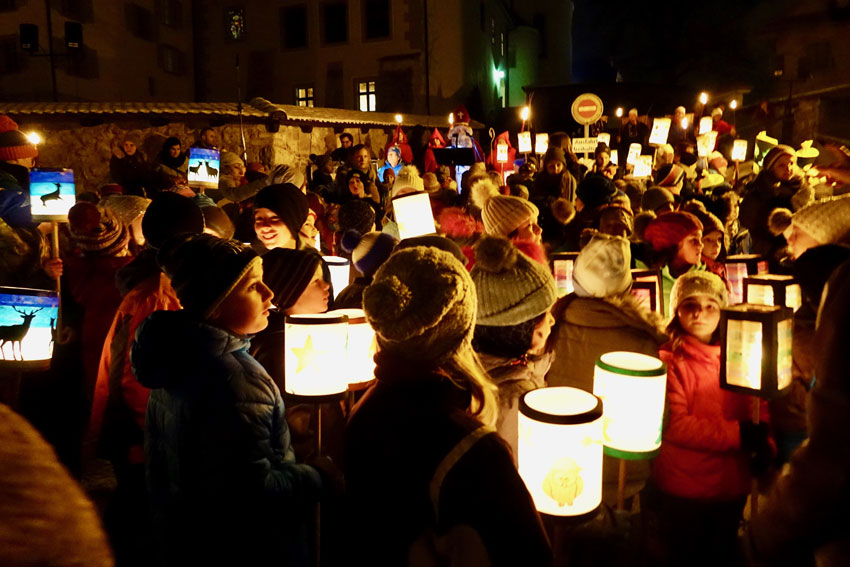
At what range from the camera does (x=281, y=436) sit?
7.78ft

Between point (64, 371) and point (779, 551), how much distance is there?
5019 millimetres

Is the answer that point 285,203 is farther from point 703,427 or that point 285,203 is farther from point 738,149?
point 738,149

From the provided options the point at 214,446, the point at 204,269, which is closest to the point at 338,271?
the point at 204,269

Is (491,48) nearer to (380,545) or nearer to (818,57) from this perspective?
(818,57)

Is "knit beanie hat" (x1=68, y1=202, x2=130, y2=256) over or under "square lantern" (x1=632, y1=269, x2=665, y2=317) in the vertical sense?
over

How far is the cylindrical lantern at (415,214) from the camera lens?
5.05 meters

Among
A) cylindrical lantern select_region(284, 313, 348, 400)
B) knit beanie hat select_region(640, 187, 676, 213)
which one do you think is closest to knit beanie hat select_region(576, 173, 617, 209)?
knit beanie hat select_region(640, 187, 676, 213)

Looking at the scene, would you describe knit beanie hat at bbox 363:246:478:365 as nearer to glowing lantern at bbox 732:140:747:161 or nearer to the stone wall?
the stone wall

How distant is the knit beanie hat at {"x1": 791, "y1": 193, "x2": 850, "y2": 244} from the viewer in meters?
2.98

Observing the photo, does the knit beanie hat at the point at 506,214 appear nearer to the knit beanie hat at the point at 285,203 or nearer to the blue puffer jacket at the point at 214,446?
the knit beanie hat at the point at 285,203

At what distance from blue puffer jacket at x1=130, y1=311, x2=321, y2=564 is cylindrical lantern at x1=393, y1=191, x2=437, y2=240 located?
2.91 m

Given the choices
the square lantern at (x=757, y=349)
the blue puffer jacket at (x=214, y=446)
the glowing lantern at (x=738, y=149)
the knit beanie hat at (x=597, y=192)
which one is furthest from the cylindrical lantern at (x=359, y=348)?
the glowing lantern at (x=738, y=149)

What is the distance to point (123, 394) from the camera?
121 inches

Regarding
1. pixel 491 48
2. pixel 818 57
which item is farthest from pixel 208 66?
pixel 818 57
